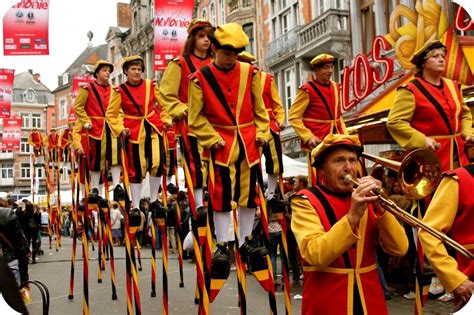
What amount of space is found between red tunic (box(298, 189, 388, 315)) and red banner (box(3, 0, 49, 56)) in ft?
41.1

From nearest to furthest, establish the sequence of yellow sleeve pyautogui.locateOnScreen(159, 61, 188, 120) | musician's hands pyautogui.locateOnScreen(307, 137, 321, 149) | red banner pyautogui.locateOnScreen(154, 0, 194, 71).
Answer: yellow sleeve pyautogui.locateOnScreen(159, 61, 188, 120) < musician's hands pyautogui.locateOnScreen(307, 137, 321, 149) < red banner pyautogui.locateOnScreen(154, 0, 194, 71)

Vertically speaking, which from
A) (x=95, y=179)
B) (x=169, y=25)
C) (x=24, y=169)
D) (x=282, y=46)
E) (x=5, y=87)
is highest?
(x=282, y=46)

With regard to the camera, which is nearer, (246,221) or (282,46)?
(246,221)

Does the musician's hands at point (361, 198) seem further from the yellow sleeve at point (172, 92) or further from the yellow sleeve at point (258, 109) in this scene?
the yellow sleeve at point (172, 92)

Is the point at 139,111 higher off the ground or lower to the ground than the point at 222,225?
higher

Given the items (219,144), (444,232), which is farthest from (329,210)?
(219,144)

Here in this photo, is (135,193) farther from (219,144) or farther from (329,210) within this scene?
(329,210)

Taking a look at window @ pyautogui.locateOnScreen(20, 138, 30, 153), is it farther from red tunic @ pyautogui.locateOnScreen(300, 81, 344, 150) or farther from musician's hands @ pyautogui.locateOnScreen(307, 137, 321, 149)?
musician's hands @ pyautogui.locateOnScreen(307, 137, 321, 149)

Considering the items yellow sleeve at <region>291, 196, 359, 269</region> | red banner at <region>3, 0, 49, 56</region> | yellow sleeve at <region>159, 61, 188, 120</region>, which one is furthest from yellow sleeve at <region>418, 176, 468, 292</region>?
red banner at <region>3, 0, 49, 56</region>

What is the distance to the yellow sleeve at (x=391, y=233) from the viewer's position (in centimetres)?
359

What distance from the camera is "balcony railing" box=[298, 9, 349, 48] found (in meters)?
22.5

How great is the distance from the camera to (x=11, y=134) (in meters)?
32.0

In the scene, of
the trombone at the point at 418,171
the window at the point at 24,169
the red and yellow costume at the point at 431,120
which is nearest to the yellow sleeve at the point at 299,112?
the red and yellow costume at the point at 431,120

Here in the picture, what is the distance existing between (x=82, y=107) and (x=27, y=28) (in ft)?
21.6
